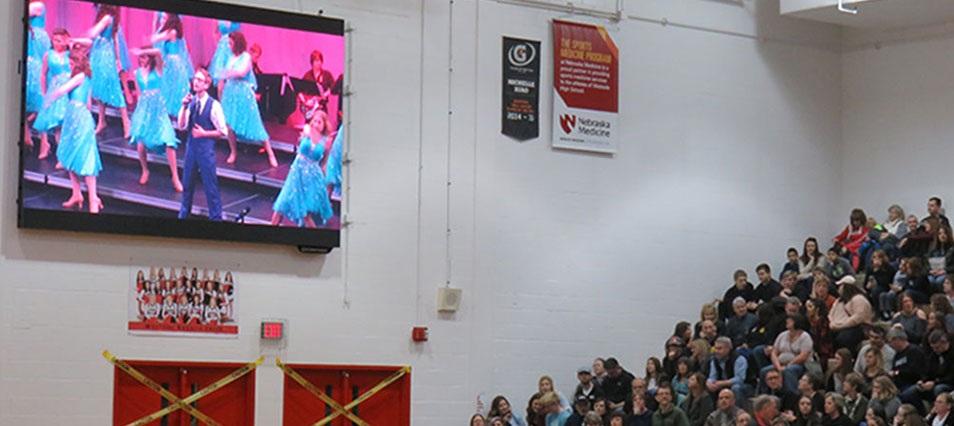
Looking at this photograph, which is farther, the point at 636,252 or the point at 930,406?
the point at 636,252

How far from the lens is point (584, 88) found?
1922 centimetres

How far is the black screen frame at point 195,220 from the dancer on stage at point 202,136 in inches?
9.3

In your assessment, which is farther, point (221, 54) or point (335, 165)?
point (335, 165)

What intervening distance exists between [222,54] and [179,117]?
0.96 metres

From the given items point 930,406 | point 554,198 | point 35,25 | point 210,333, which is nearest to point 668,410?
point 930,406

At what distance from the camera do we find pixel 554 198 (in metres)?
19.0

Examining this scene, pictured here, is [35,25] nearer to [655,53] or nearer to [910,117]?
[655,53]

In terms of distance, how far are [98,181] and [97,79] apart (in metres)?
1.21

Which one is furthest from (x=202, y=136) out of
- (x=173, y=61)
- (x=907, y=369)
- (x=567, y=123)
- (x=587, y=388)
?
(x=907, y=369)

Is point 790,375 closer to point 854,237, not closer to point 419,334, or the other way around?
point 854,237

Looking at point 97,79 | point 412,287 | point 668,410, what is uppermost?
point 97,79

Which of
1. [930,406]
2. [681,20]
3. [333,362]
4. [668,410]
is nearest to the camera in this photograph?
[930,406]

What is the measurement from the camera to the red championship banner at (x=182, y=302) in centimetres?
1636

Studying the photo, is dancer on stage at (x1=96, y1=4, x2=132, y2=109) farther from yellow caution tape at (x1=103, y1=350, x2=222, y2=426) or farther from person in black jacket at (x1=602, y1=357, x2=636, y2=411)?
person in black jacket at (x1=602, y1=357, x2=636, y2=411)
